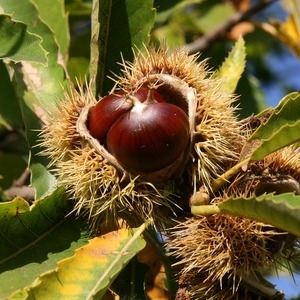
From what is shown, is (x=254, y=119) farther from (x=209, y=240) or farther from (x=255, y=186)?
(x=209, y=240)

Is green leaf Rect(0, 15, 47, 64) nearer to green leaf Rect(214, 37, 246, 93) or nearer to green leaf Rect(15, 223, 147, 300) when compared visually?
green leaf Rect(15, 223, 147, 300)

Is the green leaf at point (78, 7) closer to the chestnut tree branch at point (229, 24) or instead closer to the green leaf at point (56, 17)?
the green leaf at point (56, 17)

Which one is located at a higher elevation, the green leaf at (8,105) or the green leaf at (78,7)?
the green leaf at (78,7)

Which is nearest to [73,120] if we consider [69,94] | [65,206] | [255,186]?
[69,94]

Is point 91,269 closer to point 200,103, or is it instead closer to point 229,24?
point 200,103

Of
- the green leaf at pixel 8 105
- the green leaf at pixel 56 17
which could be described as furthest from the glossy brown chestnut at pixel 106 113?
the green leaf at pixel 8 105

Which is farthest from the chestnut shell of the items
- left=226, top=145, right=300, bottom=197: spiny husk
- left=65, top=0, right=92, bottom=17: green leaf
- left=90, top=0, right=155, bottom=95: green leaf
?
left=65, top=0, right=92, bottom=17: green leaf
